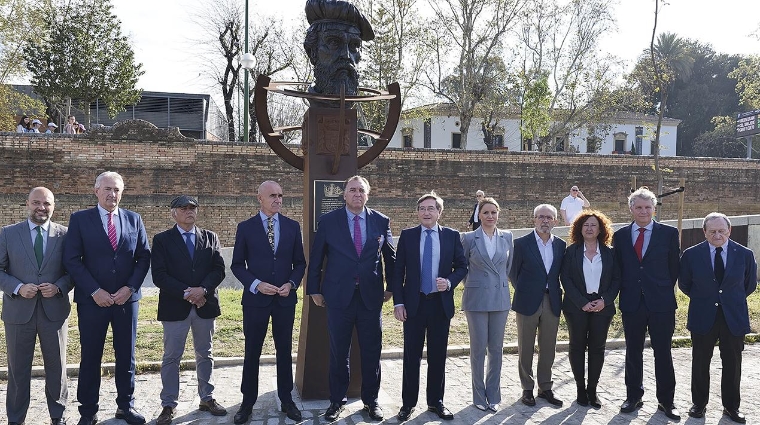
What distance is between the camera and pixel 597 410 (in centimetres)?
535

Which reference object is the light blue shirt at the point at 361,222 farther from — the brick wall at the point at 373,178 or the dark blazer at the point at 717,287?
the brick wall at the point at 373,178

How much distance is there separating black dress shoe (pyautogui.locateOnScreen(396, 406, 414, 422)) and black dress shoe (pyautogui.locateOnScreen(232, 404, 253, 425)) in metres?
1.24

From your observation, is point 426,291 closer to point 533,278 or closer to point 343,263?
point 343,263

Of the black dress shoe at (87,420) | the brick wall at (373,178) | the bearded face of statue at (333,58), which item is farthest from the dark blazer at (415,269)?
the brick wall at (373,178)

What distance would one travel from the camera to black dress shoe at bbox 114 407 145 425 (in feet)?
16.3

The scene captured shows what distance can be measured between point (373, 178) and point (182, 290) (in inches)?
616

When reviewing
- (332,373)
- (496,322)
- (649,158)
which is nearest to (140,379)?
(332,373)

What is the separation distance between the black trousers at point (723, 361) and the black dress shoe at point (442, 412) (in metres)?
2.11

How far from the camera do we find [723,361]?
5.16 metres

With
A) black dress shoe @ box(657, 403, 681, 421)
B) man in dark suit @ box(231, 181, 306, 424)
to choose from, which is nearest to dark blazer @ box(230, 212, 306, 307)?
man in dark suit @ box(231, 181, 306, 424)

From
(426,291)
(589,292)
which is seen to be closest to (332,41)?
(426,291)

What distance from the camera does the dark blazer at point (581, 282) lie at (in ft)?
17.4

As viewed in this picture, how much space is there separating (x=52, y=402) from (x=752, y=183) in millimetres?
25709

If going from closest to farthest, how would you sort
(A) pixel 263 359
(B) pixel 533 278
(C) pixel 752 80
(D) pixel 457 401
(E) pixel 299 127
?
(B) pixel 533 278, (D) pixel 457 401, (E) pixel 299 127, (A) pixel 263 359, (C) pixel 752 80
